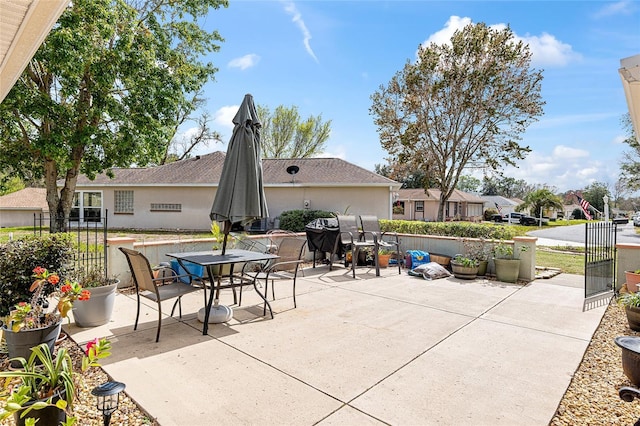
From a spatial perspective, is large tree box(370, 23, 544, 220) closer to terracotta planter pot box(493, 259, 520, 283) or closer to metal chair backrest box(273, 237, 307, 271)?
terracotta planter pot box(493, 259, 520, 283)

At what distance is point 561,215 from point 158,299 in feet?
205

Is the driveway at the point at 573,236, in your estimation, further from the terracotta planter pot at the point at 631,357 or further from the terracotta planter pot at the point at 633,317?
the terracotta planter pot at the point at 631,357

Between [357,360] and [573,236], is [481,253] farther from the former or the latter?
[573,236]

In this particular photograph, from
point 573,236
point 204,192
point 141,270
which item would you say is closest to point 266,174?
point 204,192

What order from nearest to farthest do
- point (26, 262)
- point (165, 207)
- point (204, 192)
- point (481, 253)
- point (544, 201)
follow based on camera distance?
point (26, 262) < point (481, 253) < point (204, 192) < point (165, 207) < point (544, 201)

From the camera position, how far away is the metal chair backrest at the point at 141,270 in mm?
3830

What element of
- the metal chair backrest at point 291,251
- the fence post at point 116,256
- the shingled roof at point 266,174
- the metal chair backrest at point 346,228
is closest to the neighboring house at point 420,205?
the shingled roof at point 266,174

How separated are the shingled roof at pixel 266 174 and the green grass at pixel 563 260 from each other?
670 centimetres

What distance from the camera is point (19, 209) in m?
21.3

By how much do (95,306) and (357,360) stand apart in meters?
3.35

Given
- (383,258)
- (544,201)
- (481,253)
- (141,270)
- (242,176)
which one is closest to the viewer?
(141,270)

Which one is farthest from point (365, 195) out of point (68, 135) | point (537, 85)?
point (68, 135)

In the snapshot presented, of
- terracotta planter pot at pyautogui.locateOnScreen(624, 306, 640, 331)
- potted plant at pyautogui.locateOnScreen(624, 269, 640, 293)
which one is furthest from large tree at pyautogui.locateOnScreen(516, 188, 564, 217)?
terracotta planter pot at pyautogui.locateOnScreen(624, 306, 640, 331)

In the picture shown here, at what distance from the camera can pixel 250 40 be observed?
9922 mm
